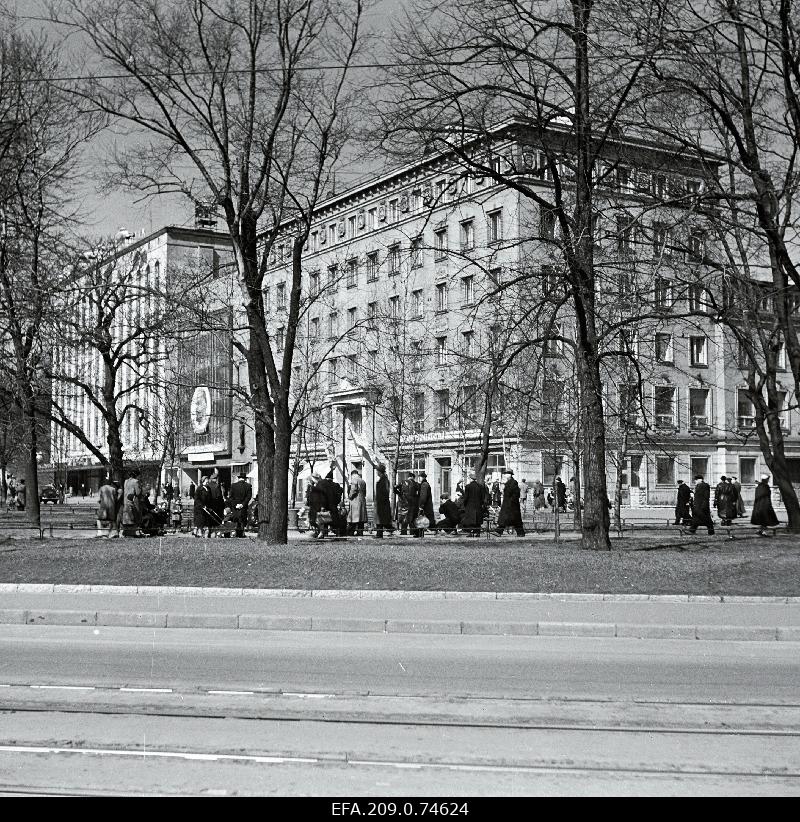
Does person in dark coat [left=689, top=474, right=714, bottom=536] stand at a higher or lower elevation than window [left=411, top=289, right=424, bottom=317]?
lower

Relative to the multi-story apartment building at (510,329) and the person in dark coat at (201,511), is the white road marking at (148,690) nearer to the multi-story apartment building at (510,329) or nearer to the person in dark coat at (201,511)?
the multi-story apartment building at (510,329)

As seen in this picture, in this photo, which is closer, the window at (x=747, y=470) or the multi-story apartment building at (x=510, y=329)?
the multi-story apartment building at (x=510, y=329)

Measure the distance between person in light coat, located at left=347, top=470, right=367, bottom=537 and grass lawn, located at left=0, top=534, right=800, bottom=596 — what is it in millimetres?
5733

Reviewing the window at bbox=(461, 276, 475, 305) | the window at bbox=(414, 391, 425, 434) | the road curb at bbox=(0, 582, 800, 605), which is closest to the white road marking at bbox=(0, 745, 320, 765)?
the road curb at bbox=(0, 582, 800, 605)

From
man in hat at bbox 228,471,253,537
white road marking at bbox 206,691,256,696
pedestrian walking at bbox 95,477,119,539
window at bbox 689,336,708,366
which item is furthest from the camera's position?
window at bbox 689,336,708,366

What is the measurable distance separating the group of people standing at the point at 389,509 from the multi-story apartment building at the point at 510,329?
1.95 meters

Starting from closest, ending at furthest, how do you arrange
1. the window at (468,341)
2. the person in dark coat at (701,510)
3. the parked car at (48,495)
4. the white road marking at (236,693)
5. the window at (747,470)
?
1. the white road marking at (236,693)
2. the window at (468,341)
3. the person in dark coat at (701,510)
4. the window at (747,470)
5. the parked car at (48,495)

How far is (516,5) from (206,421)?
6919 centimetres

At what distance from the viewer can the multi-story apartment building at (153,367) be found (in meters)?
25.4

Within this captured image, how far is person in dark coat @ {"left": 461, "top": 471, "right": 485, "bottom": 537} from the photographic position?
26.0 metres

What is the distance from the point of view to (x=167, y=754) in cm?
613

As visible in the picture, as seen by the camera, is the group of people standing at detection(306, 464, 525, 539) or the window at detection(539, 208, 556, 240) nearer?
the window at detection(539, 208, 556, 240)

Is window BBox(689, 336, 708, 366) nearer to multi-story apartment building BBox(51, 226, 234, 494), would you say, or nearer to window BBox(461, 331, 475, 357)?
window BBox(461, 331, 475, 357)

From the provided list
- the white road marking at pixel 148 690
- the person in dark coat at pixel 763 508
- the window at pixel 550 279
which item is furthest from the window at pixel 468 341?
the white road marking at pixel 148 690
